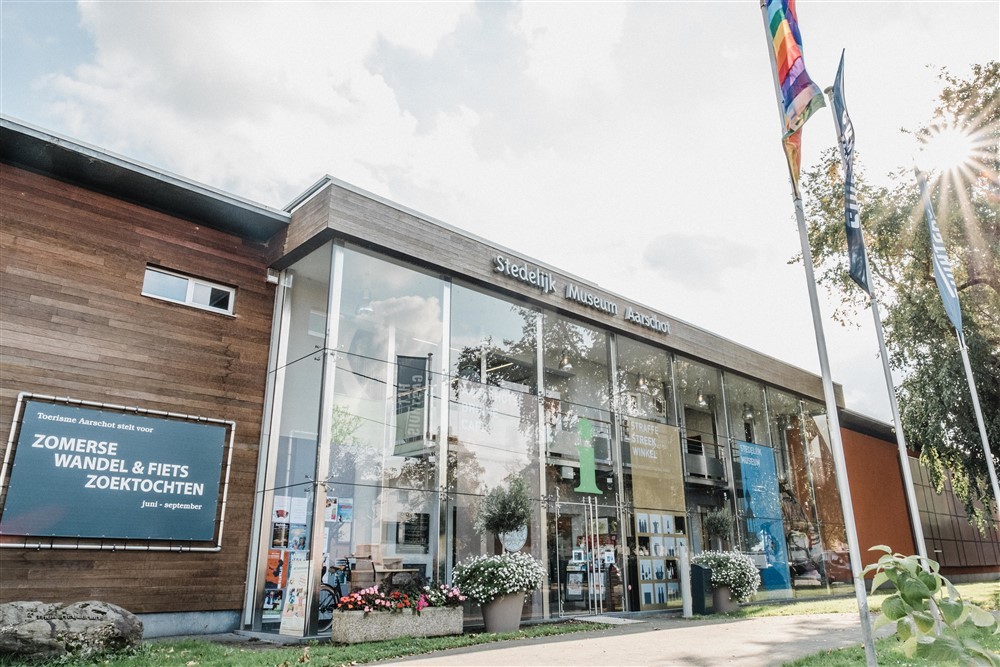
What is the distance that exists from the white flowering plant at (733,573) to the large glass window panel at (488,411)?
4.38 metres

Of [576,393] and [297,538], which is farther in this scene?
[576,393]

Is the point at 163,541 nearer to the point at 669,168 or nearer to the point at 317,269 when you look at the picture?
the point at 317,269

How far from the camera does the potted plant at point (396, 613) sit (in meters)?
9.38

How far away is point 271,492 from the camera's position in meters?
11.6

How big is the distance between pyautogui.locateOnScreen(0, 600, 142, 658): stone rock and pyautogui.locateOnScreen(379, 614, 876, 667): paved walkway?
3.08m

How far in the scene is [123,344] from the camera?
10.9 m

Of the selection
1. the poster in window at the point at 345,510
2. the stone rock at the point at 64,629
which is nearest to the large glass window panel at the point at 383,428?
the poster in window at the point at 345,510

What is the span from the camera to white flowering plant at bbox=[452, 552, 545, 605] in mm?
10961

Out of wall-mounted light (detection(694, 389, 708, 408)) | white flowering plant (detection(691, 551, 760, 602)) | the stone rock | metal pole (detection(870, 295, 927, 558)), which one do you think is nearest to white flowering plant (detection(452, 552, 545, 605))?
the stone rock

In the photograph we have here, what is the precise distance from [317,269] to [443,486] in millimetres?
4581

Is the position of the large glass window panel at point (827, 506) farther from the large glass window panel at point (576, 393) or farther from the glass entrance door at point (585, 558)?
the glass entrance door at point (585, 558)

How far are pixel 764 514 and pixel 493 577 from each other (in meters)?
11.0

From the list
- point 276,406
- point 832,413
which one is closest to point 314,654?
point 276,406

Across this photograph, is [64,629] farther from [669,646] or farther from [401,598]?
[669,646]
